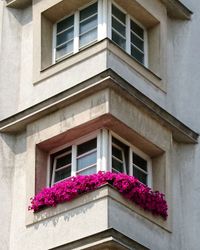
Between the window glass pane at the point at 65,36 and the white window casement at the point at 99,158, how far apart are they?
2.71 meters

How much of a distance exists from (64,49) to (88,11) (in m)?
1.00

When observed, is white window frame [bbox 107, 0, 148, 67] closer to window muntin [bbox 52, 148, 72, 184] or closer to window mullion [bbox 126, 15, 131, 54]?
window mullion [bbox 126, 15, 131, 54]

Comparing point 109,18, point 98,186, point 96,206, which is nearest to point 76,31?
point 109,18

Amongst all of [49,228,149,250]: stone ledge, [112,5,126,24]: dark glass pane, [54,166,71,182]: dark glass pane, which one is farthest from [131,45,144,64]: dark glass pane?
[49,228,149,250]: stone ledge

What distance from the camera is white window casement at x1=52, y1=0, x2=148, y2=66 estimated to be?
61.7ft

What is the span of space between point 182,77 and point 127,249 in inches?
209

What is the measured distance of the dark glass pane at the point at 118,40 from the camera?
1889cm

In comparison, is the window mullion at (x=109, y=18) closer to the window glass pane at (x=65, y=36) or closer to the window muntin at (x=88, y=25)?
the window muntin at (x=88, y=25)

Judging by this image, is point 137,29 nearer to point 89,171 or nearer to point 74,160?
point 74,160

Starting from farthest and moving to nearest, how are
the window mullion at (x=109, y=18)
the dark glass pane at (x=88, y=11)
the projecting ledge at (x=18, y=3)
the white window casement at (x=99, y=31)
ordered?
the projecting ledge at (x=18, y=3)
the dark glass pane at (x=88, y=11)
the white window casement at (x=99, y=31)
the window mullion at (x=109, y=18)

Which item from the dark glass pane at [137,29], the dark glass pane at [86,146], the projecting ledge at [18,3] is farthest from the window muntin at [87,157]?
the projecting ledge at [18,3]

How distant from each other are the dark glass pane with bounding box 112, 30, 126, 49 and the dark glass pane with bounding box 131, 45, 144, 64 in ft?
1.05

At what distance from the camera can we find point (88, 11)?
19.4m

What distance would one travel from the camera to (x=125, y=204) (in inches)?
658
